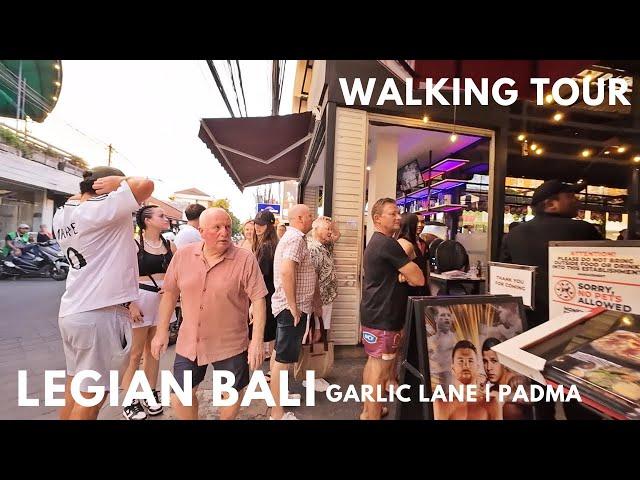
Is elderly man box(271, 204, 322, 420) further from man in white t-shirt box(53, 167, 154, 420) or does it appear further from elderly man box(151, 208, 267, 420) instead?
man in white t-shirt box(53, 167, 154, 420)

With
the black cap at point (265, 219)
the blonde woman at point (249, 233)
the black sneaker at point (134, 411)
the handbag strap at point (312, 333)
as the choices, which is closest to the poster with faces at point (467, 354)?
the handbag strap at point (312, 333)

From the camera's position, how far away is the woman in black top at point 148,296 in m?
2.61

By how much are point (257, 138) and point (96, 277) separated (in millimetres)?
4009

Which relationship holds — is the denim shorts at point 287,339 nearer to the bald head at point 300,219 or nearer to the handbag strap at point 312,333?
the handbag strap at point 312,333

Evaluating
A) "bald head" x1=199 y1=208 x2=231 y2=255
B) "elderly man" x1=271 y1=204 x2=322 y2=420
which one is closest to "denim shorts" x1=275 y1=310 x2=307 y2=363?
"elderly man" x1=271 y1=204 x2=322 y2=420

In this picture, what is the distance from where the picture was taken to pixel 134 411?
102 inches

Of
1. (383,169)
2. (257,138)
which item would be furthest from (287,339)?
(257,138)

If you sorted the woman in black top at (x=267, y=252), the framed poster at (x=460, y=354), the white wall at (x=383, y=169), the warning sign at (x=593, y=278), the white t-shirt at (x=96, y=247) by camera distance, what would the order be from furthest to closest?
the white wall at (x=383, y=169) → the woman in black top at (x=267, y=252) → the white t-shirt at (x=96, y=247) → the framed poster at (x=460, y=354) → the warning sign at (x=593, y=278)

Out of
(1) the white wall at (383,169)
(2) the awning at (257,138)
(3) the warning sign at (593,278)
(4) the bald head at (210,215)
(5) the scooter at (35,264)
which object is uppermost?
(2) the awning at (257,138)

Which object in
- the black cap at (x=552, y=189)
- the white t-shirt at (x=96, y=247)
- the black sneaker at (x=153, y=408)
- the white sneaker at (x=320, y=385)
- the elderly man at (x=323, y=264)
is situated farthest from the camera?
the white sneaker at (x=320, y=385)

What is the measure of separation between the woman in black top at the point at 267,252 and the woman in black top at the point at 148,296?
3.08 feet

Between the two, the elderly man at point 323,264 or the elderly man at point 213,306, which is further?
the elderly man at point 323,264

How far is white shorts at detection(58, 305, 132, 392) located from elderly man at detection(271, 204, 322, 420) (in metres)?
1.13
